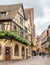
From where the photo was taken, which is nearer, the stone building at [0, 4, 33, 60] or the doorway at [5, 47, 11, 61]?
the doorway at [5, 47, 11, 61]

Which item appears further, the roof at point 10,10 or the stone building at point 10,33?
the roof at point 10,10

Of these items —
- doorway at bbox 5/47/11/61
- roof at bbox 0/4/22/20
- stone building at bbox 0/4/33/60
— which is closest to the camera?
doorway at bbox 5/47/11/61

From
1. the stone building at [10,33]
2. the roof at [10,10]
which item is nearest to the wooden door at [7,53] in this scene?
the stone building at [10,33]

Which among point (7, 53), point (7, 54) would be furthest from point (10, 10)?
point (7, 54)

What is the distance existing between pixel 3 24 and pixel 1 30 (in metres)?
1.49

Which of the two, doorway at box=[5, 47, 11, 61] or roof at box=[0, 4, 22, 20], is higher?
roof at box=[0, 4, 22, 20]

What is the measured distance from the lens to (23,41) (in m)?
51.8

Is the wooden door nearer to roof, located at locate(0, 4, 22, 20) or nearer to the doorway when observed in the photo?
the doorway

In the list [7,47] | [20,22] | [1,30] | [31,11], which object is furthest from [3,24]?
[31,11]

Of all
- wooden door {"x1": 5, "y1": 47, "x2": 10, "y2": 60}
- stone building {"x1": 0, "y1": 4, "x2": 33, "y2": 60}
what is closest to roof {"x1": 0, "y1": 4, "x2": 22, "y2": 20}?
stone building {"x1": 0, "y1": 4, "x2": 33, "y2": 60}

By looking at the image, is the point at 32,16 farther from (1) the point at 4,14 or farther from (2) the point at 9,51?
(2) the point at 9,51

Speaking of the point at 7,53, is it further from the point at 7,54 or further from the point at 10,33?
the point at 10,33

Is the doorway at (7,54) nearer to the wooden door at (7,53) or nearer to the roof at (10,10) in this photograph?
the wooden door at (7,53)

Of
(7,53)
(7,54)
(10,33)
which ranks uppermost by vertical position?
(10,33)
